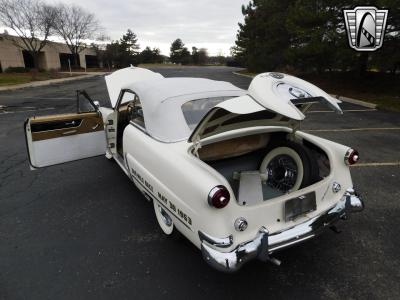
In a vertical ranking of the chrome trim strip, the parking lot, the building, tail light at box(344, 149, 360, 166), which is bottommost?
the parking lot

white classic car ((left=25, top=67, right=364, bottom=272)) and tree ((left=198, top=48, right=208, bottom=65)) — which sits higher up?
tree ((left=198, top=48, right=208, bottom=65))

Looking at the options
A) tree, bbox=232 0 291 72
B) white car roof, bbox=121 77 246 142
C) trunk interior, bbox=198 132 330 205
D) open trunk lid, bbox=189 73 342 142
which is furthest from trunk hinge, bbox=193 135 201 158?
tree, bbox=232 0 291 72

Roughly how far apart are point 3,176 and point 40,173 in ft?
1.94

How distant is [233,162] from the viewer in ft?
11.8

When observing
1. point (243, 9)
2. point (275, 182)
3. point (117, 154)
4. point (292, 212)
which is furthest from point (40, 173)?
point (243, 9)

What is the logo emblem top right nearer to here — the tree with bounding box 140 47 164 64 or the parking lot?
the parking lot

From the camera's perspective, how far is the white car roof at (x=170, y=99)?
318 cm

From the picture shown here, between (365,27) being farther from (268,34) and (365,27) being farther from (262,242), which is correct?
(262,242)

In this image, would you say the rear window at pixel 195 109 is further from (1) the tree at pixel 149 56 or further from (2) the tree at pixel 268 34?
(1) the tree at pixel 149 56

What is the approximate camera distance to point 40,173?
5.23 metres

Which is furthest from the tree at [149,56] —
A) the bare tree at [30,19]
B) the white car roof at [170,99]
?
the white car roof at [170,99]

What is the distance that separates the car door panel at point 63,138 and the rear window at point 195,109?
199cm

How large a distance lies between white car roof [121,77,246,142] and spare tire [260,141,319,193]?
101 cm

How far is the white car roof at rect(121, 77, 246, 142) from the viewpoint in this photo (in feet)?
10.4
